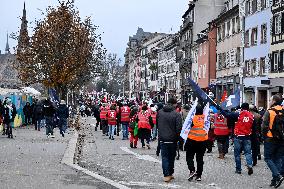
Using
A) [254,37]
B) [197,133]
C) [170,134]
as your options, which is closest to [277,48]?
[254,37]

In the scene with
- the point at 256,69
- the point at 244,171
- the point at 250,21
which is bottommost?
the point at 244,171

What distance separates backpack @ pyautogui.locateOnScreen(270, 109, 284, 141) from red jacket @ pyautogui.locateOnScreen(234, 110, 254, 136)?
7.38 feet

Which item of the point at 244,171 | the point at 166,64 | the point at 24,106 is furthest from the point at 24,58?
the point at 166,64

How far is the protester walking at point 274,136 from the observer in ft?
42.7

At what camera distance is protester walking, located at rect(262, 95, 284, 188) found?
512 inches

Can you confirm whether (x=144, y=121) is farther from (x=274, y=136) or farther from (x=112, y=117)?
(x=274, y=136)

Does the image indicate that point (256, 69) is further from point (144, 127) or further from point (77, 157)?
point (77, 157)

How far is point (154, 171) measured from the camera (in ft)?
51.2

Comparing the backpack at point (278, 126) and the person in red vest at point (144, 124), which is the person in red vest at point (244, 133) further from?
the person in red vest at point (144, 124)

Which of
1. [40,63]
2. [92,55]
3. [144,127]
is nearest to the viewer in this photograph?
[144,127]

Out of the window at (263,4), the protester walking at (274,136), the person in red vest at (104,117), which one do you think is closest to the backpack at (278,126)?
the protester walking at (274,136)

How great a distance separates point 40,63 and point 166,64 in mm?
61274

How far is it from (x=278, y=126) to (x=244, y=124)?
2337mm

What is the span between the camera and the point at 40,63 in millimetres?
49031
